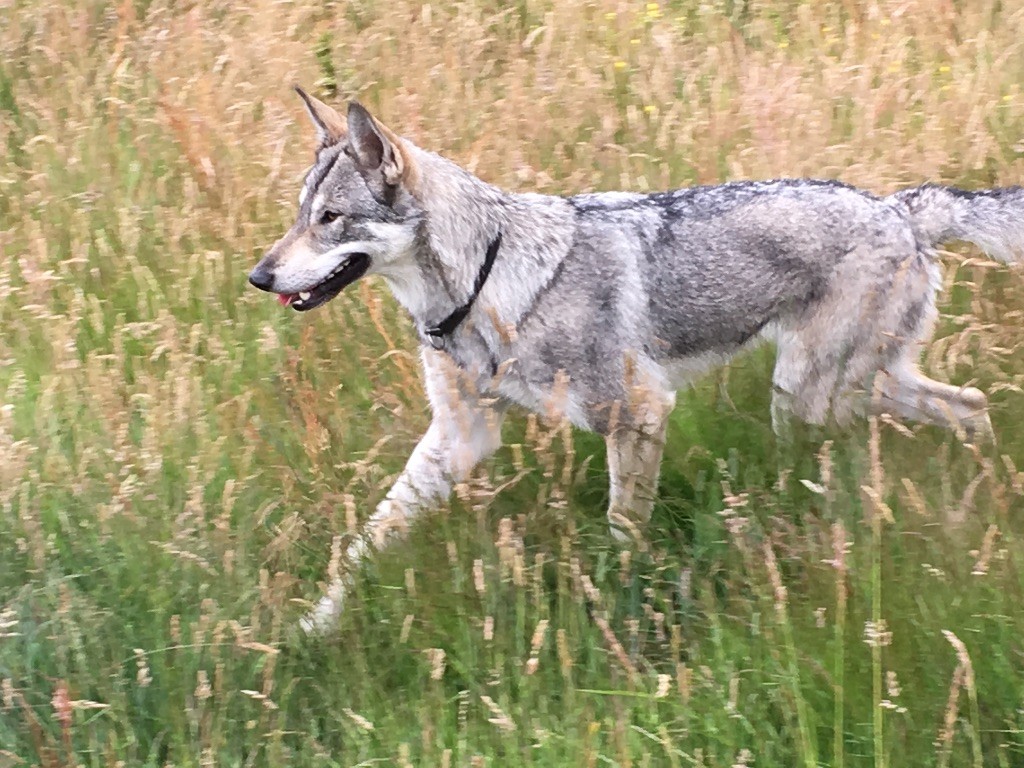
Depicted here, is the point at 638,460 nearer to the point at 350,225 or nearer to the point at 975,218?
the point at 350,225

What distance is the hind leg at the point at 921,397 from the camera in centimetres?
363

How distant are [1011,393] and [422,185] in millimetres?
2085

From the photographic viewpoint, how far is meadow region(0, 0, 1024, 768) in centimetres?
259

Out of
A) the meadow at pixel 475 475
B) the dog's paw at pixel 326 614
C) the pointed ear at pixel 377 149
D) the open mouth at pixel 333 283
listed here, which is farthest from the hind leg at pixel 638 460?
the pointed ear at pixel 377 149

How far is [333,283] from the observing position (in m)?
3.61

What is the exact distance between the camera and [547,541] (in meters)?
3.25

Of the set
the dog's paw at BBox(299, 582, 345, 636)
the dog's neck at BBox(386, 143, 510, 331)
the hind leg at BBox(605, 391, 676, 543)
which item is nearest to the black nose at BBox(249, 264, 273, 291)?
the dog's neck at BBox(386, 143, 510, 331)

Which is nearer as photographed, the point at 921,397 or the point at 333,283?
the point at 333,283

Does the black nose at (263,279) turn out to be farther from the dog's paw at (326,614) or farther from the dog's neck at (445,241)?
the dog's paw at (326,614)

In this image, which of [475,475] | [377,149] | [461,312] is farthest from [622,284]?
[377,149]

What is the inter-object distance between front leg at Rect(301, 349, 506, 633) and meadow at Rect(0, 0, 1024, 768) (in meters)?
0.07

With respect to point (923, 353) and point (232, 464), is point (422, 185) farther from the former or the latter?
A: point (923, 353)

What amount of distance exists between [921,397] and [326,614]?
2.18m

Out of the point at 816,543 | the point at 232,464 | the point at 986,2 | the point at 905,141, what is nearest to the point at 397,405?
the point at 232,464
